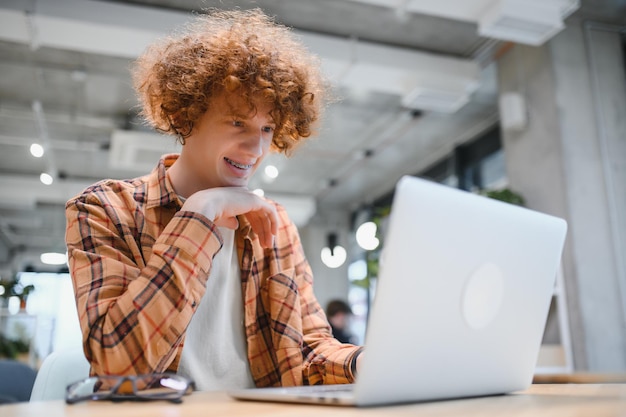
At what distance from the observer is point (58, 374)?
3.64 feet

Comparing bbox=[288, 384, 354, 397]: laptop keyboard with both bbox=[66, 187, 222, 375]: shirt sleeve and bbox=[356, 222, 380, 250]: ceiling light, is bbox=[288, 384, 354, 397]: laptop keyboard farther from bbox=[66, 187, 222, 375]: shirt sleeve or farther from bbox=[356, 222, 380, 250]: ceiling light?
bbox=[356, 222, 380, 250]: ceiling light

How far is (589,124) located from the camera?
171 inches

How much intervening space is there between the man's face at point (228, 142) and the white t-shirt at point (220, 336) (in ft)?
0.45

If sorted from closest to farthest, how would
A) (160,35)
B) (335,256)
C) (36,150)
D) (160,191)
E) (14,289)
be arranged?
(160,191) < (160,35) < (14,289) < (36,150) < (335,256)

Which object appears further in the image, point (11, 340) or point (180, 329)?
point (11, 340)

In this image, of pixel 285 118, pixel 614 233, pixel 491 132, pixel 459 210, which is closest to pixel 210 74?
pixel 285 118

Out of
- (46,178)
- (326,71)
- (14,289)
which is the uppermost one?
(46,178)

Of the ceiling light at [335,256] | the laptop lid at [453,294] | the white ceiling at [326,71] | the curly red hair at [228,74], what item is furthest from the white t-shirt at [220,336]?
the ceiling light at [335,256]

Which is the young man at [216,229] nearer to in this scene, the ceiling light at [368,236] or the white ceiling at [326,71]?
the white ceiling at [326,71]

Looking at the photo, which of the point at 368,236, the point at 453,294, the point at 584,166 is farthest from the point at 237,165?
the point at 368,236

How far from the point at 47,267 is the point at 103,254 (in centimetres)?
1285

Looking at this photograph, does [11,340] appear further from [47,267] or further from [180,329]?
[180,329]

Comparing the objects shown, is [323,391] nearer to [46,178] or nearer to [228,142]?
[228,142]

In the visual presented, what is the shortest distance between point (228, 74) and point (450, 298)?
78cm
